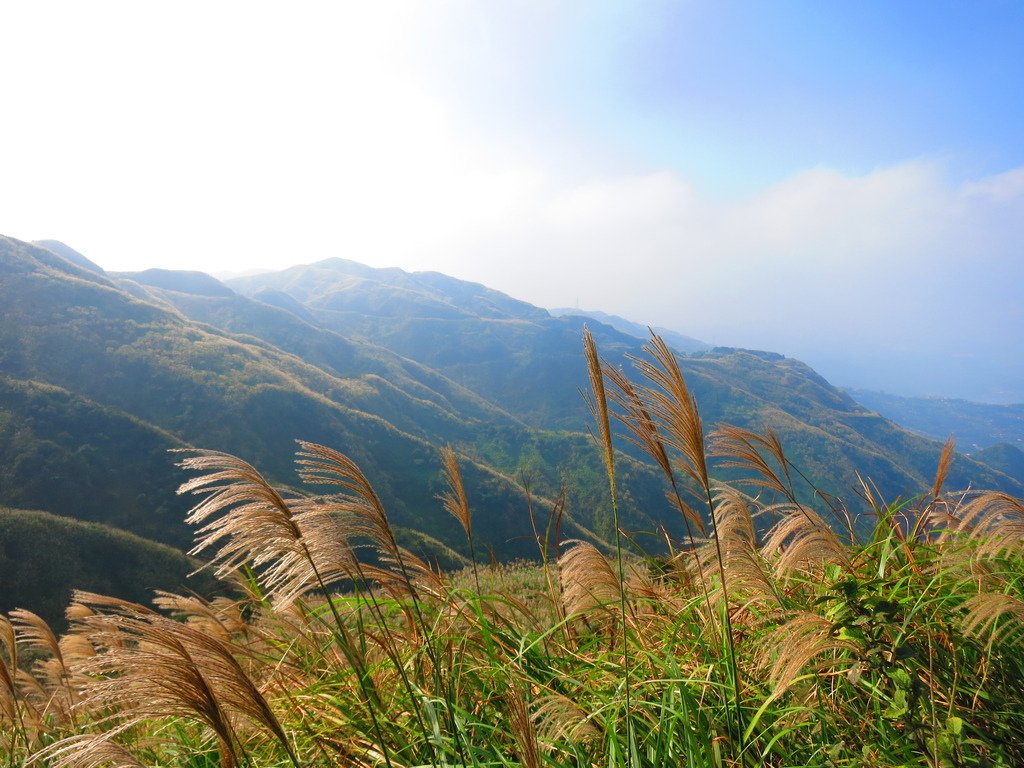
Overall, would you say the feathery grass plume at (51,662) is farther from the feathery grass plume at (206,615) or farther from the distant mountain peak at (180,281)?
the distant mountain peak at (180,281)

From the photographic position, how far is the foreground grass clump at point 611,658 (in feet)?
4.87

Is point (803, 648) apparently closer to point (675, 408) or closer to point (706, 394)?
point (675, 408)

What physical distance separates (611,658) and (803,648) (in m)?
1.31

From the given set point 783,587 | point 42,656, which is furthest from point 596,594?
point 42,656

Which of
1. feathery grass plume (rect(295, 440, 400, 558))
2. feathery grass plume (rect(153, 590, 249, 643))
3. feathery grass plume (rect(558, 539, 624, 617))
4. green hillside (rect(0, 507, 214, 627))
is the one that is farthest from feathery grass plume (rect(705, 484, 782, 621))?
green hillside (rect(0, 507, 214, 627))

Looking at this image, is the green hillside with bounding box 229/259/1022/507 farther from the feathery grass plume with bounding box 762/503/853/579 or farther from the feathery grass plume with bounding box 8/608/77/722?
the feathery grass plume with bounding box 762/503/853/579

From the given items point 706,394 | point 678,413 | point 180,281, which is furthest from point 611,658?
point 180,281

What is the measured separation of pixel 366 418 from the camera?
214ft

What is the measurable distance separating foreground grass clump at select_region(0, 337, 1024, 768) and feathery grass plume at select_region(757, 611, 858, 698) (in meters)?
0.01

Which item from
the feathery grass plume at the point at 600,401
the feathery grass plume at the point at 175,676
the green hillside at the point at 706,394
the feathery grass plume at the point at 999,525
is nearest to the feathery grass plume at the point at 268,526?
the feathery grass plume at the point at 175,676

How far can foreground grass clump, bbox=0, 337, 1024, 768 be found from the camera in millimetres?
1485

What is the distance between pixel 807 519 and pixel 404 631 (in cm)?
235

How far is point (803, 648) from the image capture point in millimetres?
1667

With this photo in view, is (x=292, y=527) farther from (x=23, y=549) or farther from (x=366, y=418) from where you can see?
(x=366, y=418)
